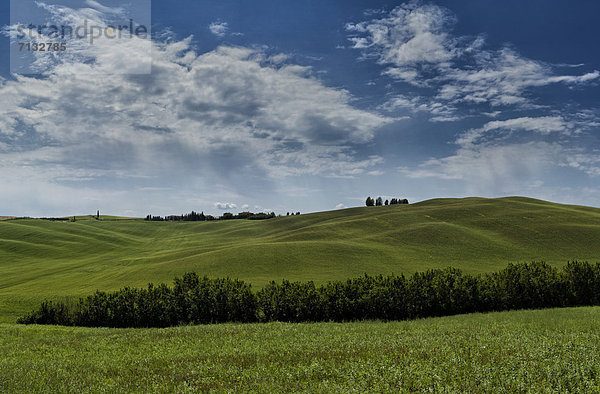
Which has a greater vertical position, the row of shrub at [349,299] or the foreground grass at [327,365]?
the foreground grass at [327,365]

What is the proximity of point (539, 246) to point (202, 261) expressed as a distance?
59870 mm

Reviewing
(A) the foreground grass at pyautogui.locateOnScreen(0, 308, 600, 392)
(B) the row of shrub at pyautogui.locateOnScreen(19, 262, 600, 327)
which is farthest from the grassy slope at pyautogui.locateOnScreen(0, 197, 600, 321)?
(A) the foreground grass at pyautogui.locateOnScreen(0, 308, 600, 392)

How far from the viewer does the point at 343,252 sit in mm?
61656

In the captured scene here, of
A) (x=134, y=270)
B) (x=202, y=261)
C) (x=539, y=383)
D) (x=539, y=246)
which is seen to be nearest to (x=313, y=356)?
(x=539, y=383)

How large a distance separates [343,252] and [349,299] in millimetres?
39805

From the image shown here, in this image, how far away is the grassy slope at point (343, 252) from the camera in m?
50.8

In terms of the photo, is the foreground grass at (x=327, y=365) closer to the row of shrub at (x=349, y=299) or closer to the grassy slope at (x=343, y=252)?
the row of shrub at (x=349, y=299)

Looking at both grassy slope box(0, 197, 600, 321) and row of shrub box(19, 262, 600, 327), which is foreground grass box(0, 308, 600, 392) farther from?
grassy slope box(0, 197, 600, 321)

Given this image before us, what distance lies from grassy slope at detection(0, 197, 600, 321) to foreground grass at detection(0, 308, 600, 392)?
2996 centimetres

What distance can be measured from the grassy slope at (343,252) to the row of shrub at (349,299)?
56.9ft

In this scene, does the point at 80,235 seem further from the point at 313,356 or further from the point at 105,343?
the point at 313,356

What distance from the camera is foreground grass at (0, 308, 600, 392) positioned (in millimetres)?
6961

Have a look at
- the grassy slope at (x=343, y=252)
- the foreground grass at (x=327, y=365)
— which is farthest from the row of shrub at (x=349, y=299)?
the grassy slope at (x=343, y=252)

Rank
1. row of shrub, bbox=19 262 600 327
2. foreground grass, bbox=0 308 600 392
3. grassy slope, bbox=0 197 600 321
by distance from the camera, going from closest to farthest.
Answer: foreground grass, bbox=0 308 600 392, row of shrub, bbox=19 262 600 327, grassy slope, bbox=0 197 600 321
